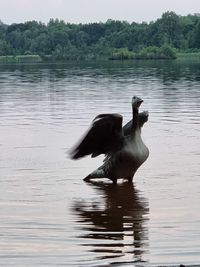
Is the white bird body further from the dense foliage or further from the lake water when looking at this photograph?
the dense foliage

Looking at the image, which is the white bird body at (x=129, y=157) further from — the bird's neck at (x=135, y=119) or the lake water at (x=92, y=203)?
the lake water at (x=92, y=203)

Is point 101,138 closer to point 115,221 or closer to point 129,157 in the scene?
point 129,157

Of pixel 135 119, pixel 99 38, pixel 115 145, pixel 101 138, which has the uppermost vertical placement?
pixel 135 119

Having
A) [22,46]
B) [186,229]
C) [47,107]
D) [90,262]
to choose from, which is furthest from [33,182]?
[22,46]

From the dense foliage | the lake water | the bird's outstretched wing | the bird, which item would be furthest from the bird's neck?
the dense foliage

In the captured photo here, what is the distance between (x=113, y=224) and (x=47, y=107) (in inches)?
701

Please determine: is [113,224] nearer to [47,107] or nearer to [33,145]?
[33,145]

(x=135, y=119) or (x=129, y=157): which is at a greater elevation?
(x=135, y=119)

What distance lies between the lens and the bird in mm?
12461

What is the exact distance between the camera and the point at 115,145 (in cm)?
1271

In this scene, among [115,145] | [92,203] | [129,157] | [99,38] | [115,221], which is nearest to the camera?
[115,221]

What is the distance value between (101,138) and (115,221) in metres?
2.72

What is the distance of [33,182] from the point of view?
42.0 feet

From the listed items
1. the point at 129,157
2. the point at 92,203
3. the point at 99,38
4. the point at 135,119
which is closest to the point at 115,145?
the point at 129,157
